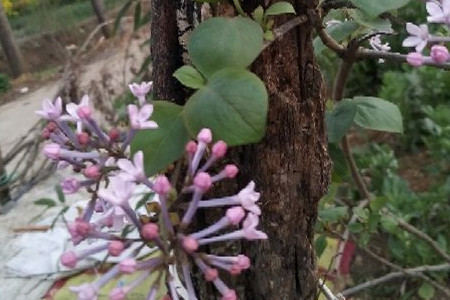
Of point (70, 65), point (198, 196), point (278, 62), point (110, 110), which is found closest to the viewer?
point (198, 196)

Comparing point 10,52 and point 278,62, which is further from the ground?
point 278,62

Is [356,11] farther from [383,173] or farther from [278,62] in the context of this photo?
[383,173]

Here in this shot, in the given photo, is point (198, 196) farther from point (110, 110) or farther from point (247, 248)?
point (110, 110)

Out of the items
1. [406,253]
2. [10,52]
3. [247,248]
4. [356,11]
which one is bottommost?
[10,52]

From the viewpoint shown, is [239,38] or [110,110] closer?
[239,38]

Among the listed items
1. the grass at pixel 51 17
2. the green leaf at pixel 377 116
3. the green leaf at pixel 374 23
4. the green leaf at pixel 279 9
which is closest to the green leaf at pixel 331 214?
the green leaf at pixel 377 116

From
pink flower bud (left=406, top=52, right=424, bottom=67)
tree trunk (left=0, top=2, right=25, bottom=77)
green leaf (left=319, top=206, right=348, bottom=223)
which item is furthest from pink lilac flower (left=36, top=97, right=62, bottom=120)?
tree trunk (left=0, top=2, right=25, bottom=77)

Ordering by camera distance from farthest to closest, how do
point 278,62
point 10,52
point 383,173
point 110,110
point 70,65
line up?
1. point 10,52
2. point 110,110
3. point 70,65
4. point 383,173
5. point 278,62

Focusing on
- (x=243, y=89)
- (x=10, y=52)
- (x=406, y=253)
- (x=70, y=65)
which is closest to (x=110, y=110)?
(x=70, y=65)
